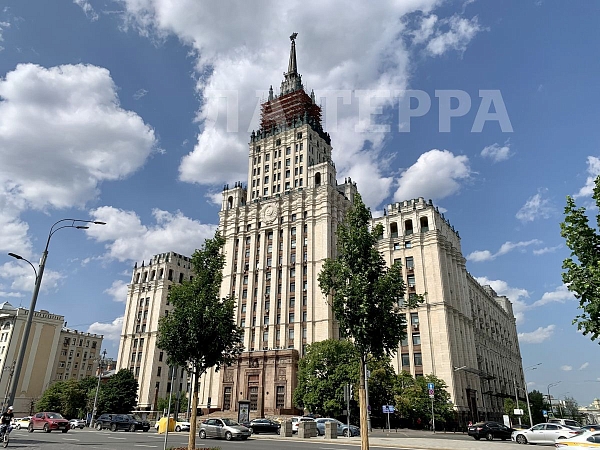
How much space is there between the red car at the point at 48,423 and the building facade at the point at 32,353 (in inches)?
2322

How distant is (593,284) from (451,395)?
44872mm

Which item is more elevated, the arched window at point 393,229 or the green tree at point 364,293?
the arched window at point 393,229

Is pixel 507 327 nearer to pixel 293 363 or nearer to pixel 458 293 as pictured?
pixel 458 293

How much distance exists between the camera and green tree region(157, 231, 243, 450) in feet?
67.2

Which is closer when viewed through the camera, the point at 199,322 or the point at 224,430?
the point at 199,322

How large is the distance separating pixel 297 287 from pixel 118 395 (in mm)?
37224

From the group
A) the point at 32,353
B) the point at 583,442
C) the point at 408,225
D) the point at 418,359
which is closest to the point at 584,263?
the point at 583,442

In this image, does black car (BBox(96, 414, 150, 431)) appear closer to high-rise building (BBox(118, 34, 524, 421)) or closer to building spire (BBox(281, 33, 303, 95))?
high-rise building (BBox(118, 34, 524, 421))

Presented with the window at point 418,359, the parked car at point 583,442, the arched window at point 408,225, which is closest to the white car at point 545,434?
the parked car at point 583,442

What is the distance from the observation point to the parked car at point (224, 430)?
31.5m

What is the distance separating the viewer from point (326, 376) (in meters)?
52.1

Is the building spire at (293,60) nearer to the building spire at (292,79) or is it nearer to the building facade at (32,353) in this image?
the building spire at (292,79)

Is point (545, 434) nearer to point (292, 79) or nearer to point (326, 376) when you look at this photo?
point (326, 376)

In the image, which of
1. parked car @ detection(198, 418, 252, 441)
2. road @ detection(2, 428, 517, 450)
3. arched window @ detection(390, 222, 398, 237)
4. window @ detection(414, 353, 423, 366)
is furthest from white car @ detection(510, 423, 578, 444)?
arched window @ detection(390, 222, 398, 237)
